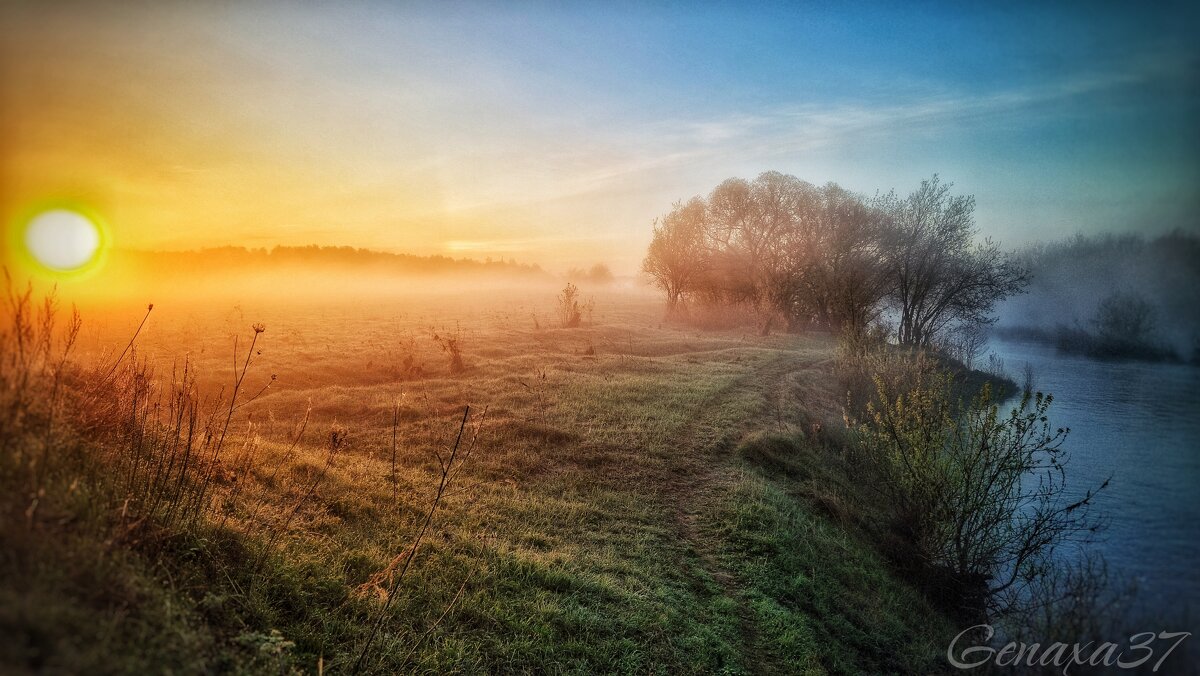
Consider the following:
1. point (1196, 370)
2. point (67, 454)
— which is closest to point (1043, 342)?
point (1196, 370)

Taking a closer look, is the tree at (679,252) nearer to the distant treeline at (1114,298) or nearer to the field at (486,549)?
the distant treeline at (1114,298)

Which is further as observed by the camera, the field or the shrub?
the shrub

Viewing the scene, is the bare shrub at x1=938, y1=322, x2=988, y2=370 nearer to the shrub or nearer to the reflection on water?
the reflection on water

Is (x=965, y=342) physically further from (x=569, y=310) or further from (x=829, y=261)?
(x=569, y=310)

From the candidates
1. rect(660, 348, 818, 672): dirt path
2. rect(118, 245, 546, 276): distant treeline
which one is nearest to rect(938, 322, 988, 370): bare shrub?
rect(660, 348, 818, 672): dirt path

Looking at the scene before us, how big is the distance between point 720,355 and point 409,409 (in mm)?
17294

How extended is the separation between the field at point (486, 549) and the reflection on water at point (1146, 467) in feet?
10.0

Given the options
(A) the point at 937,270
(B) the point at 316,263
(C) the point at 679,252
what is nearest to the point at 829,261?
(A) the point at 937,270

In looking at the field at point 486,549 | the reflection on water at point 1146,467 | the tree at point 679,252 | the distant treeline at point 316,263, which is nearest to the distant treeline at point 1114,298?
the reflection on water at point 1146,467

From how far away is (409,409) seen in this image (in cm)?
1295

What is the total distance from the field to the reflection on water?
10.0 feet

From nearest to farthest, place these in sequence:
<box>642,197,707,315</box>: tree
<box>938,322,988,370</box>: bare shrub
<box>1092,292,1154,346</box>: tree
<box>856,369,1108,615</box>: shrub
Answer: <box>856,369,1108,615</box>: shrub
<box>1092,292,1154,346</box>: tree
<box>938,322,988,370</box>: bare shrub
<box>642,197,707,315</box>: tree

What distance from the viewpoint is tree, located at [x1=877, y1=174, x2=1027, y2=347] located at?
2798 centimetres

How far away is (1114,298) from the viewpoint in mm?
19859
